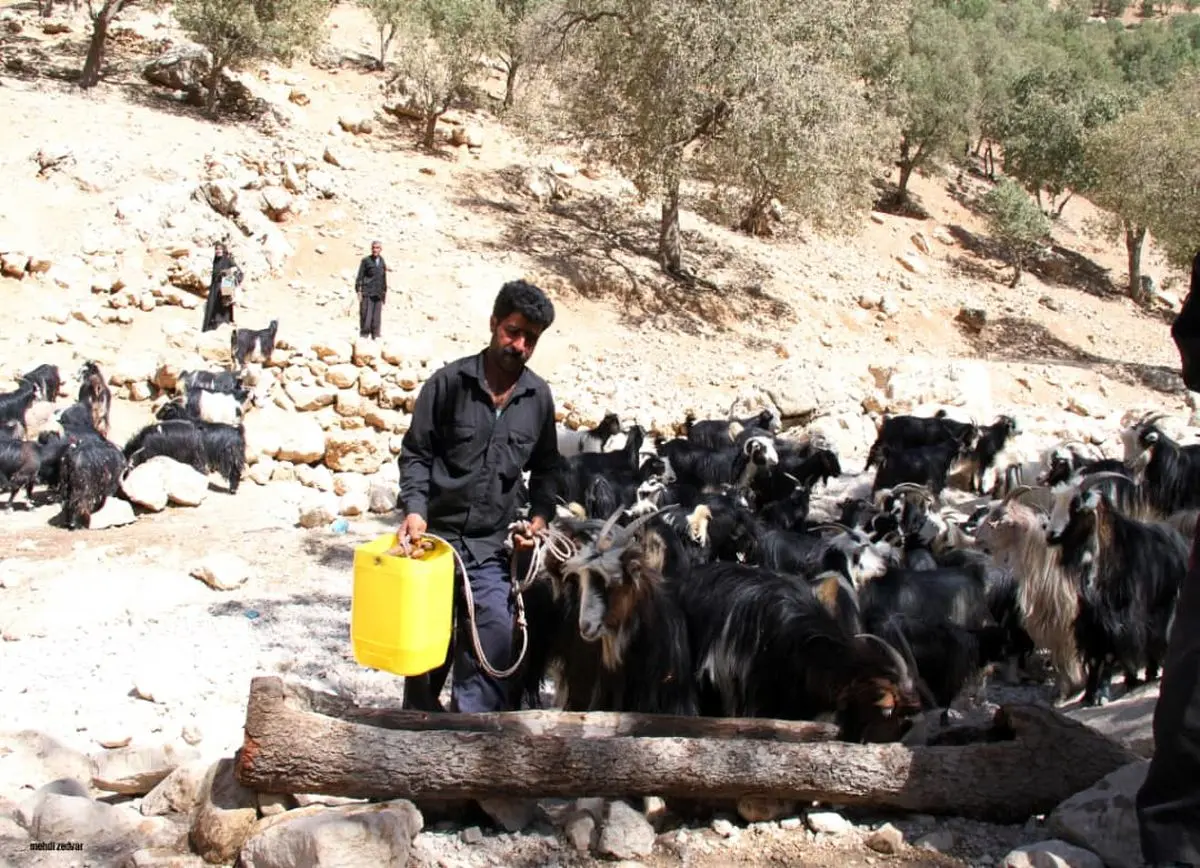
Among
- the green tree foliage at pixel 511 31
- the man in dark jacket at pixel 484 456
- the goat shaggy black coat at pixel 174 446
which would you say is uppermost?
the green tree foliage at pixel 511 31

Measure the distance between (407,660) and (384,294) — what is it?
12.4 meters

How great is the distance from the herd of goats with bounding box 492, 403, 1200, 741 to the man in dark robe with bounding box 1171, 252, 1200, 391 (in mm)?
1546

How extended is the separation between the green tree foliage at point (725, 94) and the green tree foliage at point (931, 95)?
11640 millimetres

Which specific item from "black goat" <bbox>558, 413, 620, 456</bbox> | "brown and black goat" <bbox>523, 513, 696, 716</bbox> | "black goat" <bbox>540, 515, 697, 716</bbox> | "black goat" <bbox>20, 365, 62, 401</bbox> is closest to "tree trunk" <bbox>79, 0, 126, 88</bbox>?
"black goat" <bbox>20, 365, 62, 401</bbox>

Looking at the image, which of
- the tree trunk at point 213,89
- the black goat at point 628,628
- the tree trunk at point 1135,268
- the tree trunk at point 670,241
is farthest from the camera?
the tree trunk at point 1135,268

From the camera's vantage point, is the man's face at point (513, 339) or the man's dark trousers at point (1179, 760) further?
the man's face at point (513, 339)

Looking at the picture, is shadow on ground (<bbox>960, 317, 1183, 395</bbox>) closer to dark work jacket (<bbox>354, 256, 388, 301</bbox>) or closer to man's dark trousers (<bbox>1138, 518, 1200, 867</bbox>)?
dark work jacket (<bbox>354, 256, 388, 301</bbox>)

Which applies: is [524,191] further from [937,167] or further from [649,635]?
[649,635]

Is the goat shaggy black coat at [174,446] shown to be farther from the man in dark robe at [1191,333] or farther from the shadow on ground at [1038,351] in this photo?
the shadow on ground at [1038,351]

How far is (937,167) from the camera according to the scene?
32.2m

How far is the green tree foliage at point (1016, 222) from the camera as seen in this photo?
88.7 ft

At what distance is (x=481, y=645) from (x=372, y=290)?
11980mm

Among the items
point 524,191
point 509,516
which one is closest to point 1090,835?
point 509,516

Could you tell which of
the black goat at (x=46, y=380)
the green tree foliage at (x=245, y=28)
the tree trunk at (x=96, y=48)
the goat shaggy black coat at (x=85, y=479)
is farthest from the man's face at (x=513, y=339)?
the tree trunk at (x=96, y=48)
